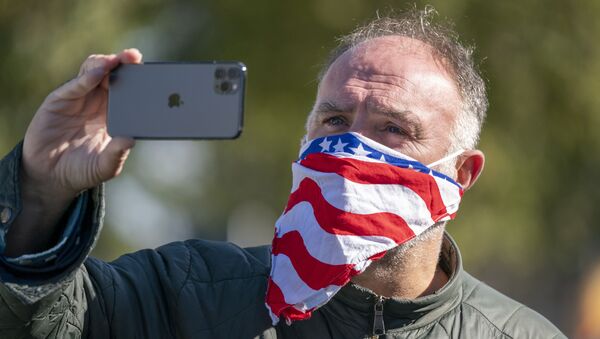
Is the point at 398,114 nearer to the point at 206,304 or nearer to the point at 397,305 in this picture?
the point at 397,305

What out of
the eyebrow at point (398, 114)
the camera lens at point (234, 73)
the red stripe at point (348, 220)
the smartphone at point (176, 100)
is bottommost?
the red stripe at point (348, 220)

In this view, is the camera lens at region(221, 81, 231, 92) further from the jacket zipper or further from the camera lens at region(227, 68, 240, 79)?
the jacket zipper

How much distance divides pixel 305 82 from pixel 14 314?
7.62m

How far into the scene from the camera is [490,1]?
11.2 metres

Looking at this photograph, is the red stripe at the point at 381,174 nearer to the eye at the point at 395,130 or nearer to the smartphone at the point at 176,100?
the eye at the point at 395,130

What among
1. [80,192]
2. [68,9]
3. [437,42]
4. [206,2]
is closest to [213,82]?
[80,192]

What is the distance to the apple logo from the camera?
3520mm

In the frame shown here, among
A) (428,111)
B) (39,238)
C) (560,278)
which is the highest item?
(428,111)

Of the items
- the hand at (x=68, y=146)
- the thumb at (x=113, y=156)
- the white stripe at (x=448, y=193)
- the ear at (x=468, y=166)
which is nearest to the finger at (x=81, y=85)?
the hand at (x=68, y=146)

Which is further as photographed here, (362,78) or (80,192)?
(362,78)

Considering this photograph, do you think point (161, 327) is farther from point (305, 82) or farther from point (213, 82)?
point (305, 82)

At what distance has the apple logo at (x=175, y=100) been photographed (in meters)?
3.52

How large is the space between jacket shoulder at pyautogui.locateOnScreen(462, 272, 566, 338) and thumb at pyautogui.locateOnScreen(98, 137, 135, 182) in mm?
1472

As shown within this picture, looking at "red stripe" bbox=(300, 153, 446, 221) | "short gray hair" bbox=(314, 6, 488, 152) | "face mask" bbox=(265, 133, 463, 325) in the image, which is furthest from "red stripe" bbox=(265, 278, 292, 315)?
"short gray hair" bbox=(314, 6, 488, 152)
